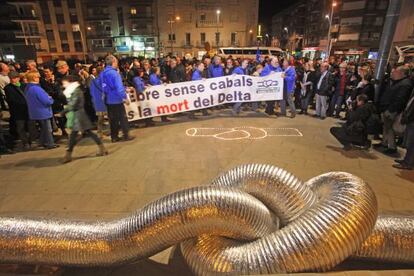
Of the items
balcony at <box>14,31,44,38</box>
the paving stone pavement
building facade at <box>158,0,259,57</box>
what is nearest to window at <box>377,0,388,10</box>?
building facade at <box>158,0,259,57</box>

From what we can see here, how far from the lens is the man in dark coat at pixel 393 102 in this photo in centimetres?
562

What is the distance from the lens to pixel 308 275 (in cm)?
161

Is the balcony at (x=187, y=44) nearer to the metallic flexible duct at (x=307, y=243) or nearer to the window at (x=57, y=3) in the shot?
the window at (x=57, y=3)

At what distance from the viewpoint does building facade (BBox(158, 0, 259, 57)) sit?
164 ft

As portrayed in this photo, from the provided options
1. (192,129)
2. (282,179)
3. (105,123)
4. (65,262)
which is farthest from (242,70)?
(65,262)

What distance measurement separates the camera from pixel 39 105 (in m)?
6.21

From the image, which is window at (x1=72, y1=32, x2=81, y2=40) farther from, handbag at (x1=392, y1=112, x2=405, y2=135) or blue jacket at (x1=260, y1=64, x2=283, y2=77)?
handbag at (x1=392, y1=112, x2=405, y2=135)

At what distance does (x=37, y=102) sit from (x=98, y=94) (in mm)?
1408

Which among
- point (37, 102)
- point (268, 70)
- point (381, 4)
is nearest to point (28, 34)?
point (37, 102)

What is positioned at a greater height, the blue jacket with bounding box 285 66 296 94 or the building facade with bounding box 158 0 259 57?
the building facade with bounding box 158 0 259 57

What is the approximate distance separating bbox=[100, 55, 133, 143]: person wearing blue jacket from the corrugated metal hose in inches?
176

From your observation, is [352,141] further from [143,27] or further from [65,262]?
[143,27]

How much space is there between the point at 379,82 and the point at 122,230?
277 inches

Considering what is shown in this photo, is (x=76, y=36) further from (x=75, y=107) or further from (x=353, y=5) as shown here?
(x=75, y=107)
